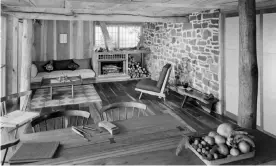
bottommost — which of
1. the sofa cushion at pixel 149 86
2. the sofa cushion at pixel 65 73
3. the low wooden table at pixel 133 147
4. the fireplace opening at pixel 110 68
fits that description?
the low wooden table at pixel 133 147

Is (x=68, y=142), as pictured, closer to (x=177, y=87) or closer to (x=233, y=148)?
(x=233, y=148)

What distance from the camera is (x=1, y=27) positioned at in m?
4.98

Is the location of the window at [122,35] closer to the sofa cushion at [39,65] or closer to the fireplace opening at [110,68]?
the fireplace opening at [110,68]

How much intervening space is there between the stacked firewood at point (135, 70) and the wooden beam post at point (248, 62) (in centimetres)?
645

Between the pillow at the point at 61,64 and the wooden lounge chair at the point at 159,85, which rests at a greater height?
the pillow at the point at 61,64

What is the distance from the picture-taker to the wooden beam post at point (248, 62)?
2184 mm

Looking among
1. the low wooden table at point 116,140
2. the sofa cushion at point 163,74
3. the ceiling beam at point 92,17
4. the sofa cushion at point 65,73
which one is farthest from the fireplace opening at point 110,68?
the low wooden table at point 116,140

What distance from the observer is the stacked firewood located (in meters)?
8.66

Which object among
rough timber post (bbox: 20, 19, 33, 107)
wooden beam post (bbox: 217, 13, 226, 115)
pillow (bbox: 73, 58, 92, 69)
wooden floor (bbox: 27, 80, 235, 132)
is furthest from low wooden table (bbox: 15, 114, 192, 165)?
pillow (bbox: 73, 58, 92, 69)

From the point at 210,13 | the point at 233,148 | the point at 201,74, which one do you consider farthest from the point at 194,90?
the point at 233,148

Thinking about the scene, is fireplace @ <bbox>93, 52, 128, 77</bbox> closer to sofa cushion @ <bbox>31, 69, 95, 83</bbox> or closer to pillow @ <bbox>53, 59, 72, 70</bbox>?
sofa cushion @ <bbox>31, 69, 95, 83</bbox>

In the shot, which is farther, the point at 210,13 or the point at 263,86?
the point at 210,13

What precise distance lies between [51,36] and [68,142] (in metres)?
7.05

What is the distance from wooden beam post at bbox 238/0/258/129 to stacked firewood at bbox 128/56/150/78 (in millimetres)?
6451
